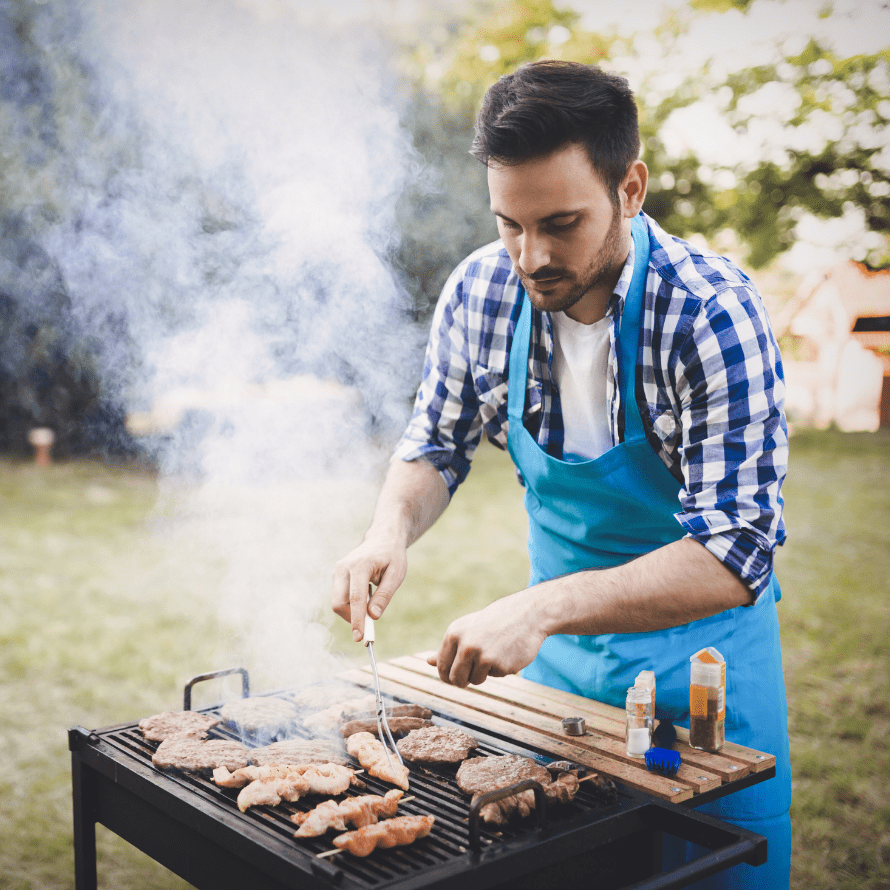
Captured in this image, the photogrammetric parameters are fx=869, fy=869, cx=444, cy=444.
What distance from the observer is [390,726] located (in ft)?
6.93

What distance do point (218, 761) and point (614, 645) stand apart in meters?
1.00

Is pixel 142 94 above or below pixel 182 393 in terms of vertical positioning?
above

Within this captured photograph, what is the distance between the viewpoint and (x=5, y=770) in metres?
4.38

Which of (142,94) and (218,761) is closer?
(218,761)

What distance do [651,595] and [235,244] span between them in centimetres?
558

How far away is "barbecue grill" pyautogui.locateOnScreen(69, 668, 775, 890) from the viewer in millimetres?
1491

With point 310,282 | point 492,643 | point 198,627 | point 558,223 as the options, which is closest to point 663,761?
point 492,643

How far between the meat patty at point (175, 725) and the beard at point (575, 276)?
1306mm

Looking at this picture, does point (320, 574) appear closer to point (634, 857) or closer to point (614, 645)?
point (614, 645)

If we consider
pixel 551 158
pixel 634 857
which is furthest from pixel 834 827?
pixel 551 158

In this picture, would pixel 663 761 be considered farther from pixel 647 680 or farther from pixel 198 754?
pixel 198 754

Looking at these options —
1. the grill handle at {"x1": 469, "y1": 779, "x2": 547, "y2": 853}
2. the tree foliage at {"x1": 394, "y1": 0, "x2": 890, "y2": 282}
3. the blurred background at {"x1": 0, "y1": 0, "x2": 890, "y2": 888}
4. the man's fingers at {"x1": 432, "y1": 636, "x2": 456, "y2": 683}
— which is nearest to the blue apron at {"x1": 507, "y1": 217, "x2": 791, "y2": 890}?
the man's fingers at {"x1": 432, "y1": 636, "x2": 456, "y2": 683}

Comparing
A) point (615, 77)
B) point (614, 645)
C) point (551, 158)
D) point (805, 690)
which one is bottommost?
point (805, 690)

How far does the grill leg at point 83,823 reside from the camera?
2.05 meters
